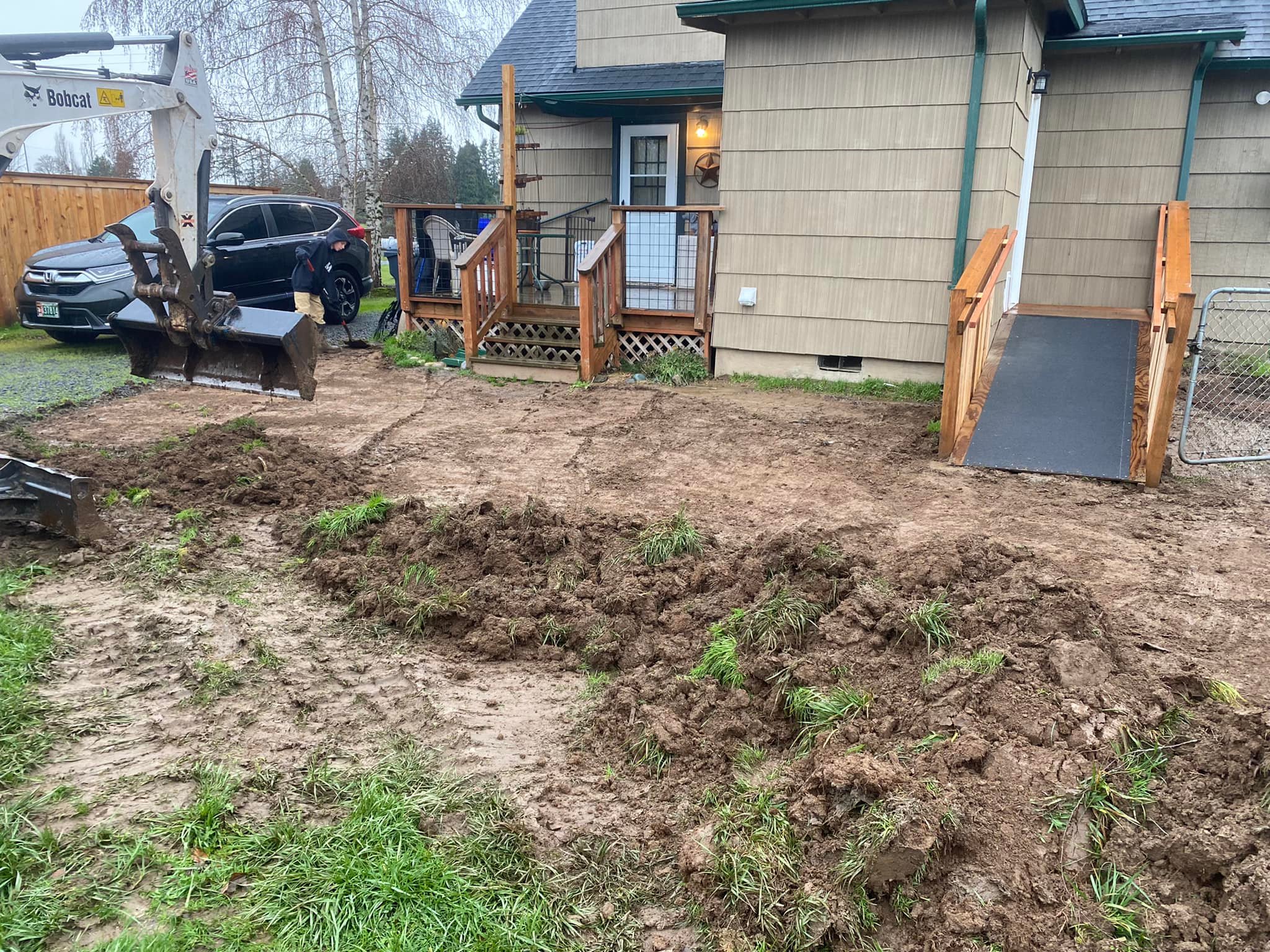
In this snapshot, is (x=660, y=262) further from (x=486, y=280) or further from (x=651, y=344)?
(x=486, y=280)

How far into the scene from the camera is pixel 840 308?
364 inches

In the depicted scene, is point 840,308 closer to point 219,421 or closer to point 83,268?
point 219,421

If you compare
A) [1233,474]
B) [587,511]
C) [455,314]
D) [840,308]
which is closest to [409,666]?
[587,511]

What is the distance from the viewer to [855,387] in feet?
30.3

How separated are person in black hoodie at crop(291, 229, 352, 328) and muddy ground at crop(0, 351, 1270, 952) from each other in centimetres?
552

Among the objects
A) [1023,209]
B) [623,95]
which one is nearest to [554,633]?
[1023,209]

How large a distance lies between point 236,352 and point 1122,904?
582cm

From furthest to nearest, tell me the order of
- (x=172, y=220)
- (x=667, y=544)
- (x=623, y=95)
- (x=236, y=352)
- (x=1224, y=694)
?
(x=623, y=95) → (x=236, y=352) → (x=172, y=220) → (x=667, y=544) → (x=1224, y=694)

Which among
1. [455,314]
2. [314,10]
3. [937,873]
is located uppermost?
[314,10]

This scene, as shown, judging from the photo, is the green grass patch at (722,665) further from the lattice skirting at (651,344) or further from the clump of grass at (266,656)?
the lattice skirting at (651,344)

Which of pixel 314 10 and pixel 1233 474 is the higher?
pixel 314 10

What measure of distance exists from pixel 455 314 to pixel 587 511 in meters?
6.50

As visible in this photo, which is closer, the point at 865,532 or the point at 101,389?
the point at 865,532

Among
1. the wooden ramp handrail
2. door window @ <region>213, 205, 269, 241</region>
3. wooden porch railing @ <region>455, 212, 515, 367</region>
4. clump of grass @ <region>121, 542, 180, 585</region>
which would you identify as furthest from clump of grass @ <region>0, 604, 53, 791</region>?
door window @ <region>213, 205, 269, 241</region>
